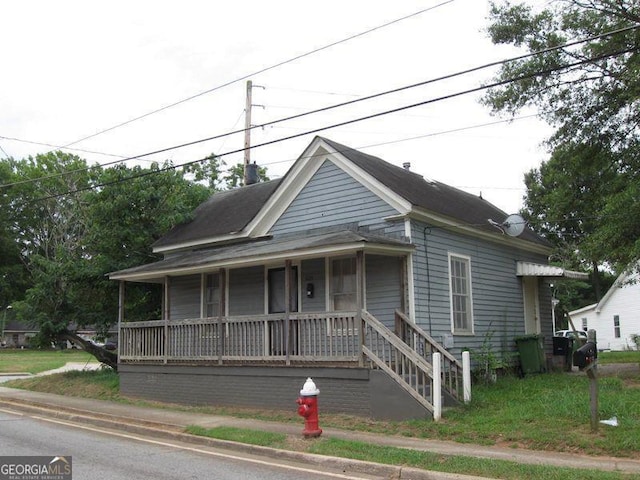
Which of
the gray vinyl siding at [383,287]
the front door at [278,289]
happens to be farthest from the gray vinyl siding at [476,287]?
the front door at [278,289]

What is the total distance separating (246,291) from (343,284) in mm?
Answer: 3154

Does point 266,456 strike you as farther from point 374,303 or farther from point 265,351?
point 374,303

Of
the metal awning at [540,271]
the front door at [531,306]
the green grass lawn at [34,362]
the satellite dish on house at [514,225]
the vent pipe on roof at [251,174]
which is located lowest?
the green grass lawn at [34,362]

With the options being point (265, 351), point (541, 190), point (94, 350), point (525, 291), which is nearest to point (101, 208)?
point (94, 350)

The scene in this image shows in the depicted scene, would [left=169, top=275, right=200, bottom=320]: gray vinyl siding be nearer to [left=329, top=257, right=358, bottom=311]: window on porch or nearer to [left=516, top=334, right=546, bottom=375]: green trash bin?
[left=329, top=257, right=358, bottom=311]: window on porch

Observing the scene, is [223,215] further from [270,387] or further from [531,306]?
[531,306]

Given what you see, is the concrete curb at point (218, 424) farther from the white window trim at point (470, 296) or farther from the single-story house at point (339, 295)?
the white window trim at point (470, 296)

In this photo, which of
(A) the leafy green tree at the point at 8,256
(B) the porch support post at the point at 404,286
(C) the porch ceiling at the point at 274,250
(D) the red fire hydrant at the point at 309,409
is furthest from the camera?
(A) the leafy green tree at the point at 8,256

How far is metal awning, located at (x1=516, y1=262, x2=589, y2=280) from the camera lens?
16562 mm

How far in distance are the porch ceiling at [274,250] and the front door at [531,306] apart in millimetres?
6416

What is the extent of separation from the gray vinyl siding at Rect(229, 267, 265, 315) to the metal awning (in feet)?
23.6

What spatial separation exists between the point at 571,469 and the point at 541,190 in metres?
44.3

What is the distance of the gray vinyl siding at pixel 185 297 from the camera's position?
1761 centimetres

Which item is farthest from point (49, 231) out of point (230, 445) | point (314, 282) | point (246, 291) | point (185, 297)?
point (230, 445)
